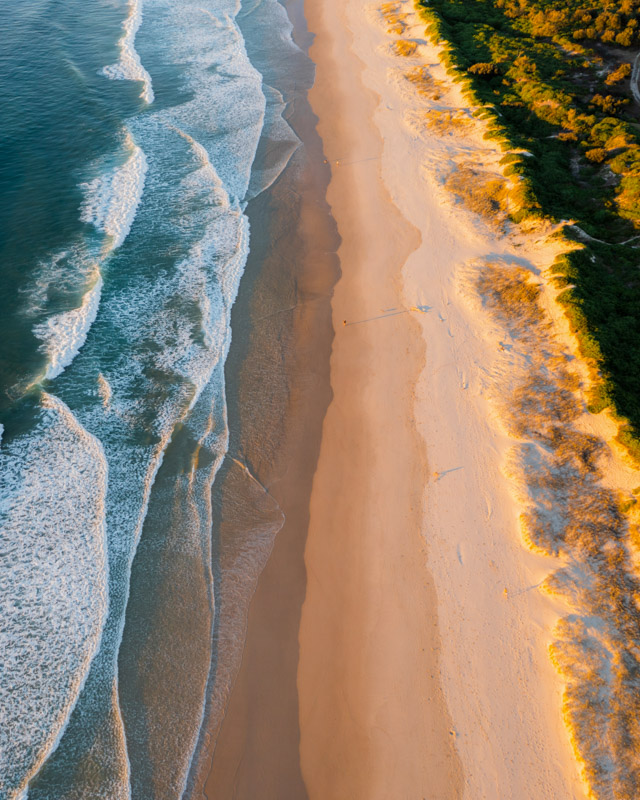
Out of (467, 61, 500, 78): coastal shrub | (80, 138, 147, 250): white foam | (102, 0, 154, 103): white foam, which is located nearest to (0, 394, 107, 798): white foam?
(80, 138, 147, 250): white foam

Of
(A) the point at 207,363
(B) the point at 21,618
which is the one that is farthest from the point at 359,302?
(B) the point at 21,618

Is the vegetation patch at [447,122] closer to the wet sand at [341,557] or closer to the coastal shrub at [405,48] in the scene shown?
the wet sand at [341,557]

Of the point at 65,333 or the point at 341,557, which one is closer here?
the point at 341,557

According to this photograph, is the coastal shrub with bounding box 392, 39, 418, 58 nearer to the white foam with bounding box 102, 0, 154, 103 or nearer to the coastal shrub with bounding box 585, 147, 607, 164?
the coastal shrub with bounding box 585, 147, 607, 164

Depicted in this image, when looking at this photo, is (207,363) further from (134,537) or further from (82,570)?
(82,570)

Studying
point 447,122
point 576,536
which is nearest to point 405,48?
point 447,122

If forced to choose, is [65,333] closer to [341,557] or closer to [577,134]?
[341,557]
